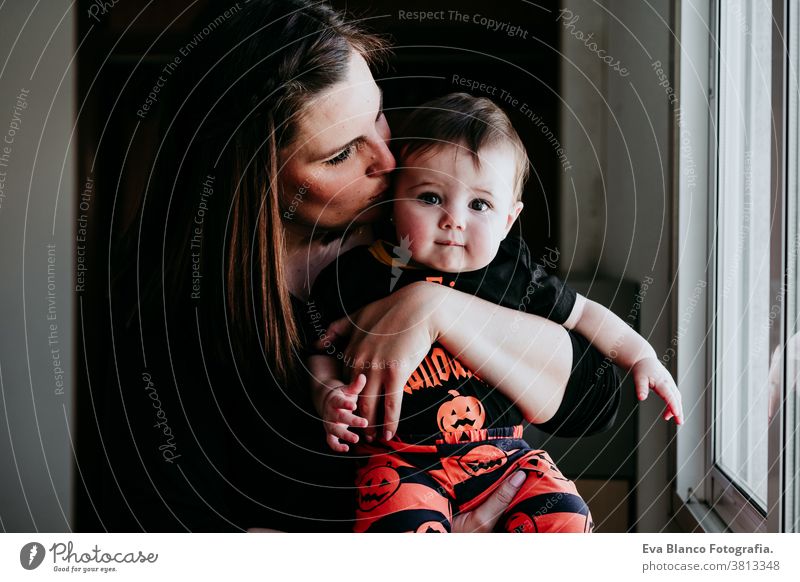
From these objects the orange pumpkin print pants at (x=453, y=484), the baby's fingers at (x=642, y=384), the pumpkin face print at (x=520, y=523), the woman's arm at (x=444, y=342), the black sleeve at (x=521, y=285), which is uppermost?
the black sleeve at (x=521, y=285)

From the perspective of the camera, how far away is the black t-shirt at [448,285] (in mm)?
810

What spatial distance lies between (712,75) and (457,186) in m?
0.35

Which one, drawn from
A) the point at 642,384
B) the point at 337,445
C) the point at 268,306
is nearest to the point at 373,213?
the point at 268,306

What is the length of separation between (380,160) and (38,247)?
426 mm

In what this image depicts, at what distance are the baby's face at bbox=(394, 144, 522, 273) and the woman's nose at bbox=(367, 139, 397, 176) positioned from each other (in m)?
0.02

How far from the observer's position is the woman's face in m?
0.81

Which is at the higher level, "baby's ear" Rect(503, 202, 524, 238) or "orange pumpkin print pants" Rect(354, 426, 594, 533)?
"baby's ear" Rect(503, 202, 524, 238)

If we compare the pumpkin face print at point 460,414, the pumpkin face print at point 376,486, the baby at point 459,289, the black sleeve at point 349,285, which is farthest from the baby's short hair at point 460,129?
the pumpkin face print at point 376,486

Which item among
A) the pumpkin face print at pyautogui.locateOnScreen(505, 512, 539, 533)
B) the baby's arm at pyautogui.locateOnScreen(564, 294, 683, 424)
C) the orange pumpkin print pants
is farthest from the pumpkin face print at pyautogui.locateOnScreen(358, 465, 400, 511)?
the baby's arm at pyautogui.locateOnScreen(564, 294, 683, 424)

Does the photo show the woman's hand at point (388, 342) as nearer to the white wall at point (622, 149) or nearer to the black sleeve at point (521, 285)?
the black sleeve at point (521, 285)

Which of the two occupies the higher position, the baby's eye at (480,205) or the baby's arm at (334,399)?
the baby's eye at (480,205)

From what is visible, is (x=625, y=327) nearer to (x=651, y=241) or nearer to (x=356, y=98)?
(x=651, y=241)

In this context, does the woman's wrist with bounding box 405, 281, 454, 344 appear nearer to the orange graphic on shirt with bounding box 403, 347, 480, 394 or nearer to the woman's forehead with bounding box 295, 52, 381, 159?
the orange graphic on shirt with bounding box 403, 347, 480, 394

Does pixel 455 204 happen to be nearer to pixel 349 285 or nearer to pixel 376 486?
pixel 349 285
